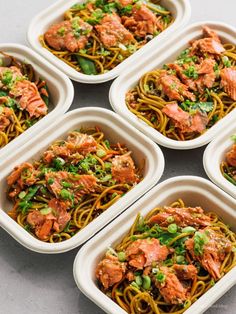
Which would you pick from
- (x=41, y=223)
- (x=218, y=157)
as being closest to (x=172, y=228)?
(x=218, y=157)

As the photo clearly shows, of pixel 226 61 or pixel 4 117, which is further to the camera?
pixel 226 61

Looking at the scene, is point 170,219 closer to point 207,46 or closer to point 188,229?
point 188,229

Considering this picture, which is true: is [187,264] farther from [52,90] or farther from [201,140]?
[52,90]

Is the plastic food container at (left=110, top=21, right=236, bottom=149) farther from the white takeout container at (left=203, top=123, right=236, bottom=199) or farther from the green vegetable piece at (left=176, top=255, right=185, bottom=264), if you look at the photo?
the green vegetable piece at (left=176, top=255, right=185, bottom=264)

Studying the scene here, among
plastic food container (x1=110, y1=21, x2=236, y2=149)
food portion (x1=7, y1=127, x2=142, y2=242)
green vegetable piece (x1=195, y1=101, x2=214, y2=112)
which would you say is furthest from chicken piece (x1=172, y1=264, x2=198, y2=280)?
green vegetable piece (x1=195, y1=101, x2=214, y2=112)

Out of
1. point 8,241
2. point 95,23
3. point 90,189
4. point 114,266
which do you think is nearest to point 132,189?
point 90,189

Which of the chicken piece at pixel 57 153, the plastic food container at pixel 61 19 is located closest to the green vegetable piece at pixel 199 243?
the chicken piece at pixel 57 153
